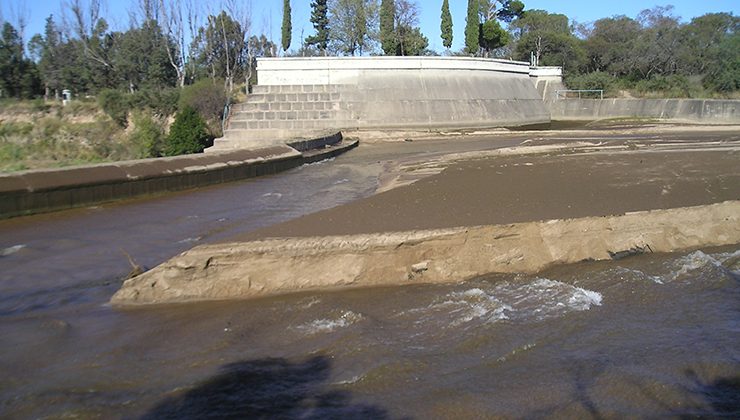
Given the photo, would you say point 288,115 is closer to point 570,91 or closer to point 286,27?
point 286,27

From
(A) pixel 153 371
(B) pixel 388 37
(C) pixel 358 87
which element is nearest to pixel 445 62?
(C) pixel 358 87

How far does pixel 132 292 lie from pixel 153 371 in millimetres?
1488

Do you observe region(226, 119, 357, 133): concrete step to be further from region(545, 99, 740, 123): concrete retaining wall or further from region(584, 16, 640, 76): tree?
region(584, 16, 640, 76): tree

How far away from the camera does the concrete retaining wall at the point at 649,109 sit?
31.4m

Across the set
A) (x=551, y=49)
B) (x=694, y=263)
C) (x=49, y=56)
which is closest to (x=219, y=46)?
(x=49, y=56)

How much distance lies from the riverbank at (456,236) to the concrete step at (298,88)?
838 inches

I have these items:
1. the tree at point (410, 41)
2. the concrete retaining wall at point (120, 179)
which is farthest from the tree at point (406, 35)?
the concrete retaining wall at point (120, 179)

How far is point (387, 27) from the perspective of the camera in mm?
44125

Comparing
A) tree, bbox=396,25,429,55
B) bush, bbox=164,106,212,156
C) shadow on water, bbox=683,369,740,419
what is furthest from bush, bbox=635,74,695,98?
shadow on water, bbox=683,369,740,419

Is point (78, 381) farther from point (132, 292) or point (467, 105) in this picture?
point (467, 105)

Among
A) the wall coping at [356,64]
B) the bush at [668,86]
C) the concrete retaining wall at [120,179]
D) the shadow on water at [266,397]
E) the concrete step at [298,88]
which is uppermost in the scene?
the wall coping at [356,64]

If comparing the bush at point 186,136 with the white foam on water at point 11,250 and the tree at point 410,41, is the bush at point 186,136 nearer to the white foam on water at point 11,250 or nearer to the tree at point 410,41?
the white foam on water at point 11,250

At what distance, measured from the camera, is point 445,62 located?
33.2 metres

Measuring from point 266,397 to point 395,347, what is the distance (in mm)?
1078
